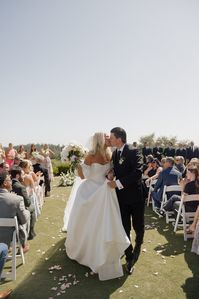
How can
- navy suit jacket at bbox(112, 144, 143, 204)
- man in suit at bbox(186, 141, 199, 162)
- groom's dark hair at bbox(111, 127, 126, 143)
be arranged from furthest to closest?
man in suit at bbox(186, 141, 199, 162)
groom's dark hair at bbox(111, 127, 126, 143)
navy suit jacket at bbox(112, 144, 143, 204)

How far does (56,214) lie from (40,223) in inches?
46.0

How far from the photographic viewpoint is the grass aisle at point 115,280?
4438 mm

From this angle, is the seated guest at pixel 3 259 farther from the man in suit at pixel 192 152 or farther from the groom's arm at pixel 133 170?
the man in suit at pixel 192 152

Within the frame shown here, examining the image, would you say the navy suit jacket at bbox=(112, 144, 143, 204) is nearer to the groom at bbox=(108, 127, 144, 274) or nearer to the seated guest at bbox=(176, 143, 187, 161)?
the groom at bbox=(108, 127, 144, 274)

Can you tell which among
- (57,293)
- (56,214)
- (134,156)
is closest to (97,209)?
(134,156)

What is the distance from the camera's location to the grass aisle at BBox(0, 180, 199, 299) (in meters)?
4.44

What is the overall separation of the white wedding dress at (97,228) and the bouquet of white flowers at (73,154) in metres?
1.03

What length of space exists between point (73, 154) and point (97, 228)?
203 centimetres

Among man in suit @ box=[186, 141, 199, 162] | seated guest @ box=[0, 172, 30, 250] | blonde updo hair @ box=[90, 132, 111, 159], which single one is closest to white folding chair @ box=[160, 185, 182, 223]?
blonde updo hair @ box=[90, 132, 111, 159]

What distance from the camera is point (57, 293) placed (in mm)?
4453

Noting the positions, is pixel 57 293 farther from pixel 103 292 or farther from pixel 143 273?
pixel 143 273

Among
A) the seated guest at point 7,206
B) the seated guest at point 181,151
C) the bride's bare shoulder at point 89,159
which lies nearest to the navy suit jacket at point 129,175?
the bride's bare shoulder at point 89,159

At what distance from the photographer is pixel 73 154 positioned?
21.6ft

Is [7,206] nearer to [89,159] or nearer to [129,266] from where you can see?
[89,159]
